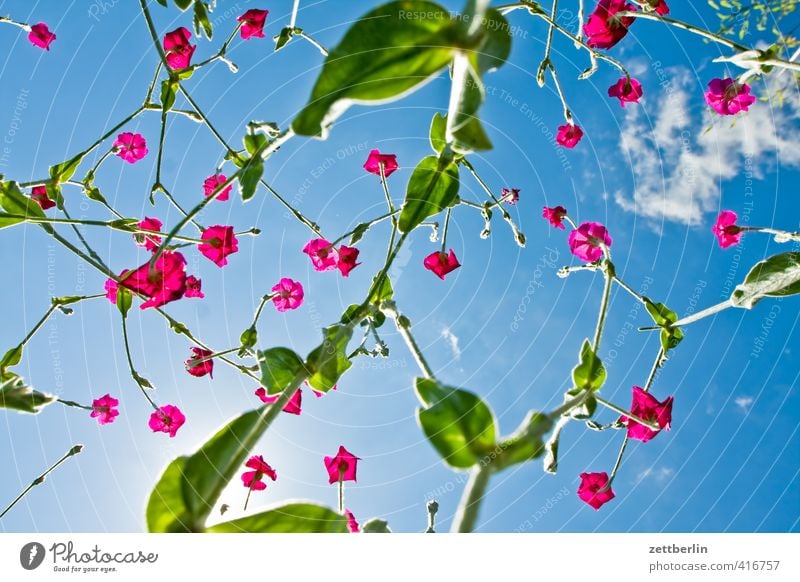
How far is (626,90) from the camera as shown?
81cm

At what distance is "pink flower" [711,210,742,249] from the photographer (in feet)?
2.55

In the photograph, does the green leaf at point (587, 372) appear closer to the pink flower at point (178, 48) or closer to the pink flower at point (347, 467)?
the pink flower at point (347, 467)

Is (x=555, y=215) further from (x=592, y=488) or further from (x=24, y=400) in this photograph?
(x=24, y=400)

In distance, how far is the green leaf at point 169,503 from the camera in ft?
0.98

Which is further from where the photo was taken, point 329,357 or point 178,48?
point 178,48

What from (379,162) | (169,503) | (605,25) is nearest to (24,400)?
(169,503)

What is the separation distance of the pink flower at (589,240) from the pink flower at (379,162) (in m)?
0.30

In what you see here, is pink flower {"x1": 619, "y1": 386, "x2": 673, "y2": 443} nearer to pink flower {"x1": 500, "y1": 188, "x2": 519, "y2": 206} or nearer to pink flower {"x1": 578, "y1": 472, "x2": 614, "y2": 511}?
pink flower {"x1": 578, "y1": 472, "x2": 614, "y2": 511}

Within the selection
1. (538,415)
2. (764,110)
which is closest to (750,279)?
(538,415)

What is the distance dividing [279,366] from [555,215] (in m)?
0.63

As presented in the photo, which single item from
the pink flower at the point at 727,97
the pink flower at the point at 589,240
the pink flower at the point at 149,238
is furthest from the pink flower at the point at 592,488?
the pink flower at the point at 149,238
